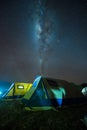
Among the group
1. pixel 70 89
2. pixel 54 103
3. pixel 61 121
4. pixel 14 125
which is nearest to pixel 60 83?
pixel 70 89

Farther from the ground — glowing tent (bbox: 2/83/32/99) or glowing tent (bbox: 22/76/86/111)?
glowing tent (bbox: 2/83/32/99)

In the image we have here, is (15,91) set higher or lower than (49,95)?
higher

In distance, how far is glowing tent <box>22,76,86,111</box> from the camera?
964 cm

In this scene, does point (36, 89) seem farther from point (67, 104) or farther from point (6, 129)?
point (6, 129)

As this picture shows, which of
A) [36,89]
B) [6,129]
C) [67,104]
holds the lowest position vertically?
[6,129]

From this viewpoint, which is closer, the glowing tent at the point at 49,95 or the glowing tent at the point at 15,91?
the glowing tent at the point at 49,95

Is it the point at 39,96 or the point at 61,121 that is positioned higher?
the point at 39,96

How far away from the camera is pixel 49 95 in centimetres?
993

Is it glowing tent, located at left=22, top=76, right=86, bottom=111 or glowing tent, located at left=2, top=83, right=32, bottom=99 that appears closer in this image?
glowing tent, located at left=22, top=76, right=86, bottom=111

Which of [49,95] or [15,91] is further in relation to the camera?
[15,91]

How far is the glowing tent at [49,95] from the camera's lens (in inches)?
380

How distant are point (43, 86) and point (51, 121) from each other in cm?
323

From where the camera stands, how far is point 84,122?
21.9 feet

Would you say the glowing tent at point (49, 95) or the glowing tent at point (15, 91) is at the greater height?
the glowing tent at point (15, 91)
